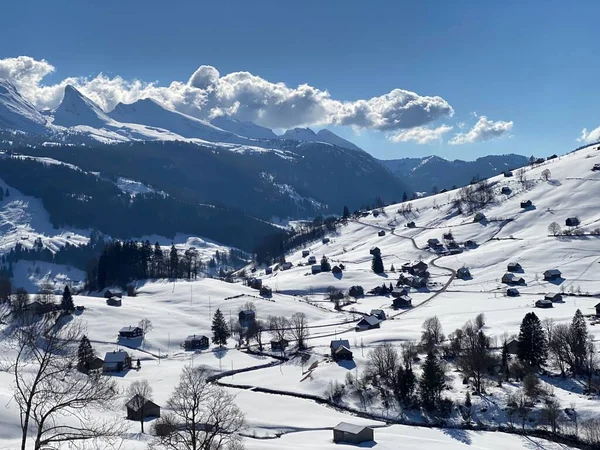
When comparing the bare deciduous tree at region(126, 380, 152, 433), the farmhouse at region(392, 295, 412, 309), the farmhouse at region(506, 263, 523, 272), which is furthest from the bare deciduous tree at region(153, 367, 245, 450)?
the farmhouse at region(506, 263, 523, 272)

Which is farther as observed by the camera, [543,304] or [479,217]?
[479,217]

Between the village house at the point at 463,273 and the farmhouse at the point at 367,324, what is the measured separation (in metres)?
42.4

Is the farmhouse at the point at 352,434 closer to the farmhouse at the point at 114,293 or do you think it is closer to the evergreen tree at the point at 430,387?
the evergreen tree at the point at 430,387

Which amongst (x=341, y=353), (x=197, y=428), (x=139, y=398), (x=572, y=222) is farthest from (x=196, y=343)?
(x=572, y=222)

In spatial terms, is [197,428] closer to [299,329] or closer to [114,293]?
[299,329]

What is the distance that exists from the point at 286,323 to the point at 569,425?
5567 cm

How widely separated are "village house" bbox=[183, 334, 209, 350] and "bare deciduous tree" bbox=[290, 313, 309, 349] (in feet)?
48.6

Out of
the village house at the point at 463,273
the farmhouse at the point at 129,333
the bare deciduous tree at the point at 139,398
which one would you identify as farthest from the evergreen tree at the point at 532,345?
the village house at the point at 463,273

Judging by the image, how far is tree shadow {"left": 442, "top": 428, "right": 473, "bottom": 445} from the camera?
54219 mm

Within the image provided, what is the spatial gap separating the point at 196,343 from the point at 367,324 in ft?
96.0

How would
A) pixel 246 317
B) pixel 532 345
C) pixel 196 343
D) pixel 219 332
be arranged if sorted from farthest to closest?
pixel 246 317, pixel 219 332, pixel 196 343, pixel 532 345

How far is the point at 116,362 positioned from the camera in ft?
273

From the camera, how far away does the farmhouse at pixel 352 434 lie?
51.0 meters

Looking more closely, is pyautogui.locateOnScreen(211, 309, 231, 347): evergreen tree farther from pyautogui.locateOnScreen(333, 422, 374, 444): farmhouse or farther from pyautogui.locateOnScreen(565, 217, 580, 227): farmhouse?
pyautogui.locateOnScreen(565, 217, 580, 227): farmhouse
